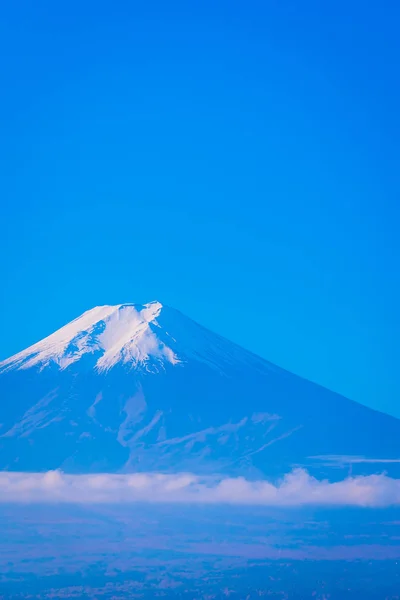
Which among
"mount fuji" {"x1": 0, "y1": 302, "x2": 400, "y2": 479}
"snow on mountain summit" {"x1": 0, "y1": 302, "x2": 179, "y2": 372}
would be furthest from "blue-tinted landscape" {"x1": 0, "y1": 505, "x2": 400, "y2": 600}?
"snow on mountain summit" {"x1": 0, "y1": 302, "x2": 179, "y2": 372}

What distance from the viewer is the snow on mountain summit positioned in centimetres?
5950

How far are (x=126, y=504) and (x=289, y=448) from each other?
9.07 meters

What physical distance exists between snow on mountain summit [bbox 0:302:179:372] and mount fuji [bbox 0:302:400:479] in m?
0.08

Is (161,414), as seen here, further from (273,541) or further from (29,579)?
(29,579)

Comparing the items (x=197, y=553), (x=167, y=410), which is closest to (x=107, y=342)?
(x=167, y=410)

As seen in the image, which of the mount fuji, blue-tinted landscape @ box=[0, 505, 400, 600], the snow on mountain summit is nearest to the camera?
blue-tinted landscape @ box=[0, 505, 400, 600]

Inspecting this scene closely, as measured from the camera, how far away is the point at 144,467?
52.9 metres

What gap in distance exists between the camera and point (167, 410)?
5650cm

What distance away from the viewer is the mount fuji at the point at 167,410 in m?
53.2

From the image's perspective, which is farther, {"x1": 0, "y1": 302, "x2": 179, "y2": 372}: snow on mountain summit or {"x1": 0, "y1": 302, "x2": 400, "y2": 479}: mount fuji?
{"x1": 0, "y1": 302, "x2": 179, "y2": 372}: snow on mountain summit

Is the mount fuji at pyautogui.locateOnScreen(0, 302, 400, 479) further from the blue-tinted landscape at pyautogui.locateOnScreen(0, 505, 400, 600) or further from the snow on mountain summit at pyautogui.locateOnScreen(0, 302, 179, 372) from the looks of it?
the blue-tinted landscape at pyautogui.locateOnScreen(0, 505, 400, 600)

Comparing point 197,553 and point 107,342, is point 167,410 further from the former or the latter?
point 197,553

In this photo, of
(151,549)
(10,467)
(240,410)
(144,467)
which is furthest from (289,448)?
(10,467)

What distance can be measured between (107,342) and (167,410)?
23.0ft
